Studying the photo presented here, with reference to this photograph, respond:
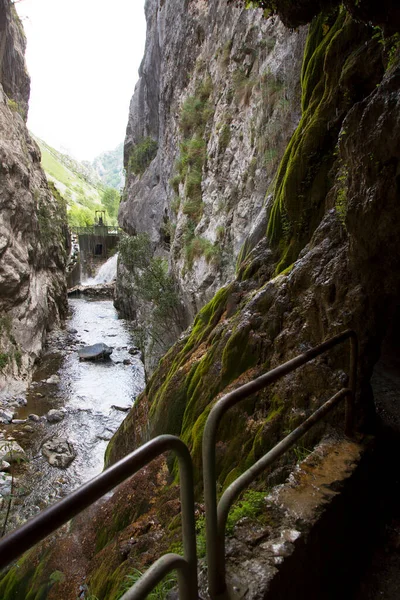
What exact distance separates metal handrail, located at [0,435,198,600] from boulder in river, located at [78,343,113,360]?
20.8m

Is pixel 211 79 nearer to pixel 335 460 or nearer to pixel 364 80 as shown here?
pixel 364 80

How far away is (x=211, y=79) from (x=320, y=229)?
15980 mm

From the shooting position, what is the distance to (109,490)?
3.99ft

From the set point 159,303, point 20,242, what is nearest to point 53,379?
point 159,303

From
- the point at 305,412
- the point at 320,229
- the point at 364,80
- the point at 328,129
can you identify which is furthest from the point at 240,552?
the point at 328,129

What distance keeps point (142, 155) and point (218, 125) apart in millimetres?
19707

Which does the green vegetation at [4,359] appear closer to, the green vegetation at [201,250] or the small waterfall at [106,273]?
the green vegetation at [201,250]

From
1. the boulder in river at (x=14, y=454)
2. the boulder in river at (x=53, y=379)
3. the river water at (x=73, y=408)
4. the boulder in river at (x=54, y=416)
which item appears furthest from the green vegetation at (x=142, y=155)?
the boulder in river at (x=14, y=454)

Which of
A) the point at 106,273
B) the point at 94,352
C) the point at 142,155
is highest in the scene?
the point at 142,155

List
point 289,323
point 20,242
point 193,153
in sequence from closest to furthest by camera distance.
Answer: point 289,323 → point 193,153 → point 20,242

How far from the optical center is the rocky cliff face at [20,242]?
1825cm

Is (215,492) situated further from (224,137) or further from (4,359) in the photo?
(4,359)

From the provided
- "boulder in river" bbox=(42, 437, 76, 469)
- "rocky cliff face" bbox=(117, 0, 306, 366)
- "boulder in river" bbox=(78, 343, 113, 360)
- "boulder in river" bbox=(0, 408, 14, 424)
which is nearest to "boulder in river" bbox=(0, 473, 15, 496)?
"boulder in river" bbox=(42, 437, 76, 469)

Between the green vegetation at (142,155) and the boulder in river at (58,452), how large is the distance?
85.0 feet
